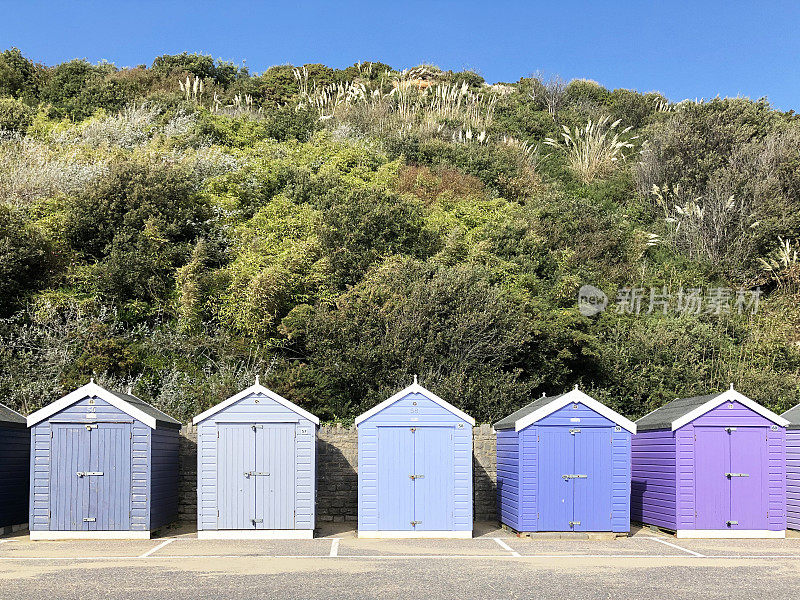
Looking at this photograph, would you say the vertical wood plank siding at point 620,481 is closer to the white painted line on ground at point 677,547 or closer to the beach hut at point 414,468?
the white painted line on ground at point 677,547

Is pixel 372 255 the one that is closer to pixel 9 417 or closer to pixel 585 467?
pixel 585 467

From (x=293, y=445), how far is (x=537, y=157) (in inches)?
949

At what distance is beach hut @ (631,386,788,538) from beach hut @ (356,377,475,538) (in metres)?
3.58

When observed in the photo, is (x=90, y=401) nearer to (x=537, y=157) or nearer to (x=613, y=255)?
(x=613, y=255)

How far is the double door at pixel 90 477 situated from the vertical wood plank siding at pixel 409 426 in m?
3.85

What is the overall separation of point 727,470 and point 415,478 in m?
5.30

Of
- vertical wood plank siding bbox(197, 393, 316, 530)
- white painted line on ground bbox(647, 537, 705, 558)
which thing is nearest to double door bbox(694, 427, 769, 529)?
white painted line on ground bbox(647, 537, 705, 558)

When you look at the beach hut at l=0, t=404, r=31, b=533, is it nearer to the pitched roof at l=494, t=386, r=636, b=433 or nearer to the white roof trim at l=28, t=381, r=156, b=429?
the white roof trim at l=28, t=381, r=156, b=429

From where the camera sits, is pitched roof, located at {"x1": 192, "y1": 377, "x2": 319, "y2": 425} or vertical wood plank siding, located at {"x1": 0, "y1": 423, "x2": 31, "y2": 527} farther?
vertical wood plank siding, located at {"x1": 0, "y1": 423, "x2": 31, "y2": 527}

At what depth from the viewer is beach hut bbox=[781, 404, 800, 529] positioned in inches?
579

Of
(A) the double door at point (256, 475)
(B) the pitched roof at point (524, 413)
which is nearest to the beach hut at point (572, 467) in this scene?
(B) the pitched roof at point (524, 413)

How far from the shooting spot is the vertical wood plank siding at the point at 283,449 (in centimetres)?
1341

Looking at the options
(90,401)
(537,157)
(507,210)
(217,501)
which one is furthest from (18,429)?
(537,157)

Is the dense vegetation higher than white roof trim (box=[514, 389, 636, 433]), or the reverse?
the dense vegetation
